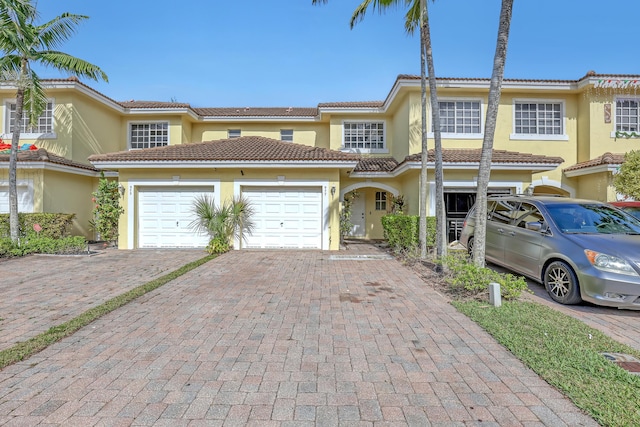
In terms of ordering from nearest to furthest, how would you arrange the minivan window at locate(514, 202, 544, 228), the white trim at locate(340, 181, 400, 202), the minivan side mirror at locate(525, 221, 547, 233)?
the minivan side mirror at locate(525, 221, 547, 233), the minivan window at locate(514, 202, 544, 228), the white trim at locate(340, 181, 400, 202)

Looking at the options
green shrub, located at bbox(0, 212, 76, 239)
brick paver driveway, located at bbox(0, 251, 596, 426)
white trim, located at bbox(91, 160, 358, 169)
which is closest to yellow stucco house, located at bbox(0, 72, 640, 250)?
white trim, located at bbox(91, 160, 358, 169)

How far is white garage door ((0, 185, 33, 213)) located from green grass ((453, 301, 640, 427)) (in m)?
16.1

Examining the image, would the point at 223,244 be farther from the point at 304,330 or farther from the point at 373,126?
the point at 373,126

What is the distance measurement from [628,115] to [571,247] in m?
13.0

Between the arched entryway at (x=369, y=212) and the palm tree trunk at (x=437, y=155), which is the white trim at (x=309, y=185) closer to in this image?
the palm tree trunk at (x=437, y=155)

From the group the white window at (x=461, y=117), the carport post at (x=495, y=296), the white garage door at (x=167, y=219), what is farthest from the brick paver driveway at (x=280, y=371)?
the white window at (x=461, y=117)

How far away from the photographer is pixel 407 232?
1124 cm

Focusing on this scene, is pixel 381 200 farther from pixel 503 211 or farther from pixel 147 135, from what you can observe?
pixel 147 135

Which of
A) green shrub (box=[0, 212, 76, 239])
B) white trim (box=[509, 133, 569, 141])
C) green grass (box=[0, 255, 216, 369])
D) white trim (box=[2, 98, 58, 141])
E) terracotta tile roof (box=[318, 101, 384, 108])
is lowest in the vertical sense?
green grass (box=[0, 255, 216, 369])

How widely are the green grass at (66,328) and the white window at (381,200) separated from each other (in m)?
11.9

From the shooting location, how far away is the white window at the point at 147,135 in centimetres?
1697

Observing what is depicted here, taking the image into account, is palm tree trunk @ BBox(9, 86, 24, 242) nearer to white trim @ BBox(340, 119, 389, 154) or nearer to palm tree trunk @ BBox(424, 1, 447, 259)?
white trim @ BBox(340, 119, 389, 154)

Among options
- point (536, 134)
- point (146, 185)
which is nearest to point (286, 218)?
point (146, 185)

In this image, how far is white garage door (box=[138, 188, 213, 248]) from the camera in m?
12.2
